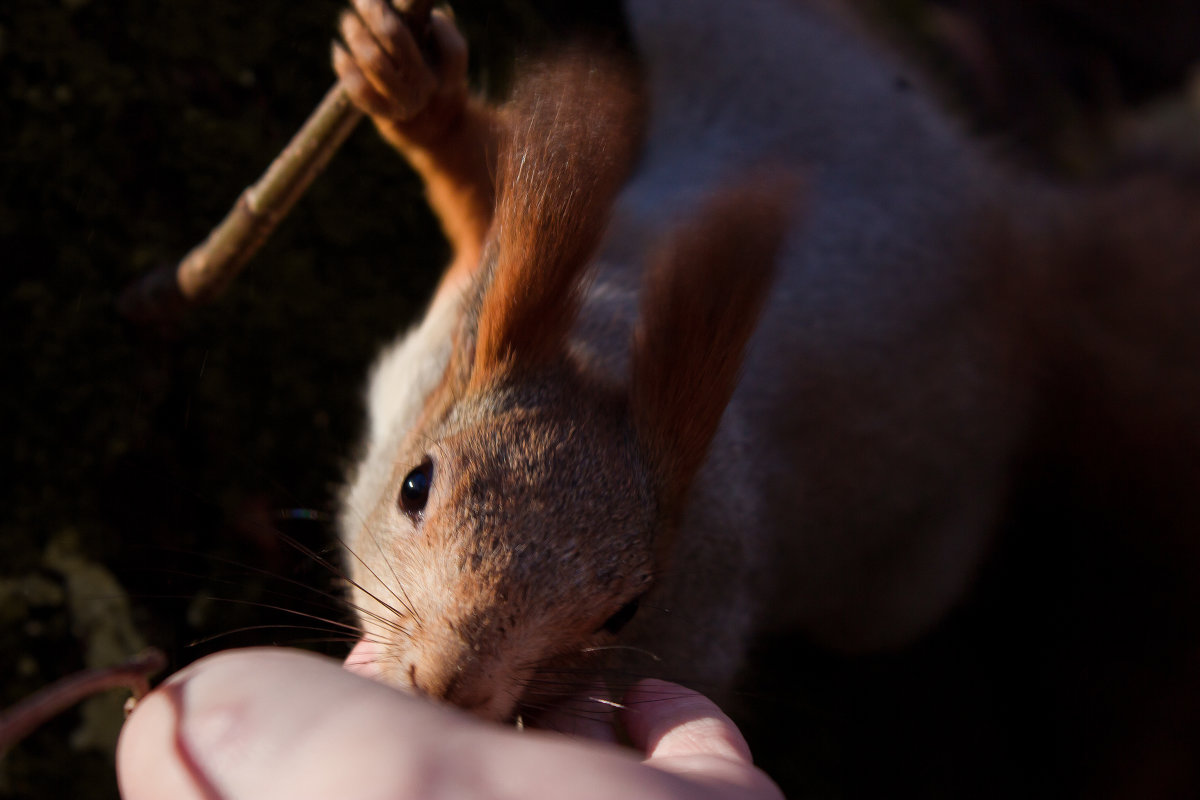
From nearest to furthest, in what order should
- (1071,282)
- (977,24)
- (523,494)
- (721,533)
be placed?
(523,494)
(721,533)
(1071,282)
(977,24)

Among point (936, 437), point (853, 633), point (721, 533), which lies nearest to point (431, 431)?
point (721, 533)

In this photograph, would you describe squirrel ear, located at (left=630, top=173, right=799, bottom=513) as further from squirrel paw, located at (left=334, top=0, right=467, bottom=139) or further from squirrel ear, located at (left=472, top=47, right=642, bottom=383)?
squirrel paw, located at (left=334, top=0, right=467, bottom=139)

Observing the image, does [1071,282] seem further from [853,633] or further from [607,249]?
[607,249]

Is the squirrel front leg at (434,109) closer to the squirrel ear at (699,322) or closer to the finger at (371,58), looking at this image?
the finger at (371,58)

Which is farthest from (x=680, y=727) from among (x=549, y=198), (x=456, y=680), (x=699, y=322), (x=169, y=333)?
(x=169, y=333)

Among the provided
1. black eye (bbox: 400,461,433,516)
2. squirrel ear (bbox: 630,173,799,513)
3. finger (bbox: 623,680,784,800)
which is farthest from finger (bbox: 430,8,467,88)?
finger (bbox: 623,680,784,800)

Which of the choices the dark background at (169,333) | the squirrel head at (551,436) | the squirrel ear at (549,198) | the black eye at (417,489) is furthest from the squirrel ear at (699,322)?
the dark background at (169,333)
